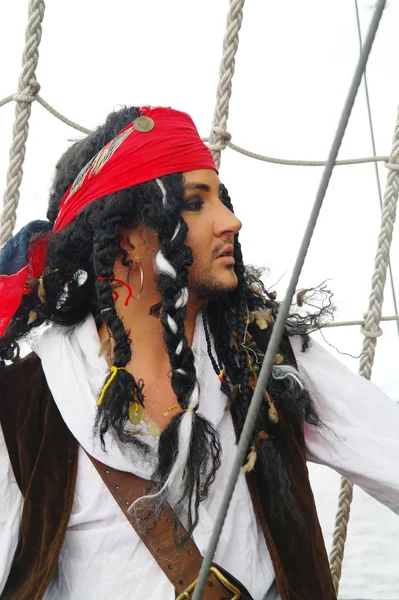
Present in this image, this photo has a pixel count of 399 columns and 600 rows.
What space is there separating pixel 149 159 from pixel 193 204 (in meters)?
0.11

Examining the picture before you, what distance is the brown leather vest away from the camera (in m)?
1.41

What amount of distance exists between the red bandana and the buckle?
22.6 inches

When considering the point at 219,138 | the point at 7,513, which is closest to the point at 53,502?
the point at 7,513

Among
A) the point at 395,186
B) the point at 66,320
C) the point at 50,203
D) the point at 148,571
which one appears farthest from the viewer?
the point at 395,186

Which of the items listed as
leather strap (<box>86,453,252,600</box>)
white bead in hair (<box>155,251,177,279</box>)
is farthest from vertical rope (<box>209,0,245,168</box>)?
leather strap (<box>86,453,252,600</box>)

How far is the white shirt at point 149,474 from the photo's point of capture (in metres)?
1.41

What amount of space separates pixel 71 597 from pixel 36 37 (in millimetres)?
1215

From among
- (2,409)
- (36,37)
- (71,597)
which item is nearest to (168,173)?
(2,409)

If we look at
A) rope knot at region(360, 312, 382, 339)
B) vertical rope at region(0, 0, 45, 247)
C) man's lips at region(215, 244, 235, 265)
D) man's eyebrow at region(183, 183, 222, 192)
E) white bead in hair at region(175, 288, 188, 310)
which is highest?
vertical rope at region(0, 0, 45, 247)

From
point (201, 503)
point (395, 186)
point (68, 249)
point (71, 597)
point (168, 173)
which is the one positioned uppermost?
point (395, 186)

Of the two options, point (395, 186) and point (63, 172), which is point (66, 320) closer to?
point (63, 172)

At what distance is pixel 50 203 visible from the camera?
1.72m

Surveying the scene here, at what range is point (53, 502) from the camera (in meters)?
1.42

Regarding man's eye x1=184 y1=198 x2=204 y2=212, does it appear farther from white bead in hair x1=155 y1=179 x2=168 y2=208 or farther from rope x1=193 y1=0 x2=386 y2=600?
rope x1=193 y1=0 x2=386 y2=600
